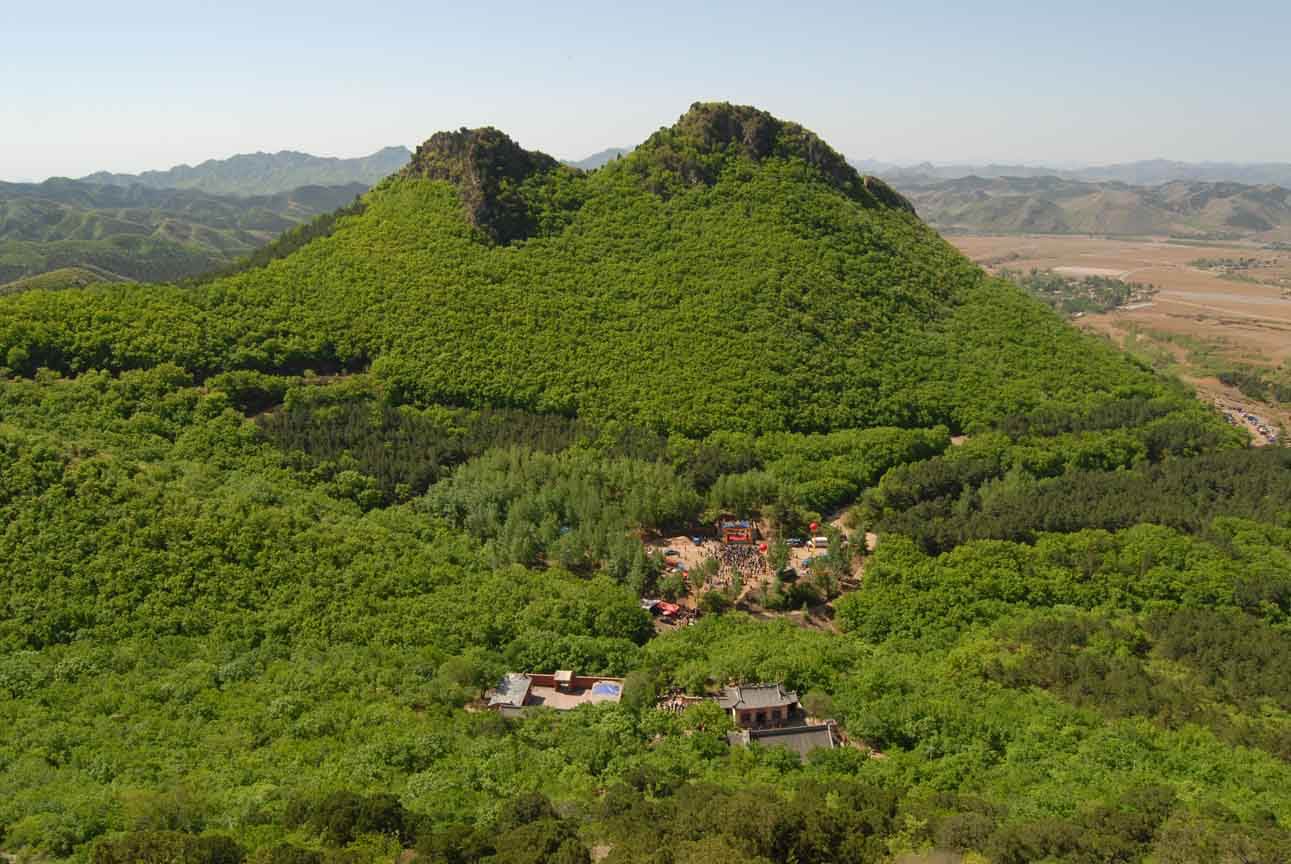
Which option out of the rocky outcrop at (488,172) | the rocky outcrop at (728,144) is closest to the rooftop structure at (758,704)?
the rocky outcrop at (488,172)

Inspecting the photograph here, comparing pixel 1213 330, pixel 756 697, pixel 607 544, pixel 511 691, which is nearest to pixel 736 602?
pixel 607 544

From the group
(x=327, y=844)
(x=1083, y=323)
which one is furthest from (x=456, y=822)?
(x=1083, y=323)

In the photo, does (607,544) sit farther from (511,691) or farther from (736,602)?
(511,691)

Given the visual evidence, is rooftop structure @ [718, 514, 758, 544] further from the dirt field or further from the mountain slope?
the dirt field

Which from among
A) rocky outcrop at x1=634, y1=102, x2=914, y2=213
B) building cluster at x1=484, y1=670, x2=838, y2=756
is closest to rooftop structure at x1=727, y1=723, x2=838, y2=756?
building cluster at x1=484, y1=670, x2=838, y2=756

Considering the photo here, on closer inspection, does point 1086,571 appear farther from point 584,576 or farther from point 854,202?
point 854,202

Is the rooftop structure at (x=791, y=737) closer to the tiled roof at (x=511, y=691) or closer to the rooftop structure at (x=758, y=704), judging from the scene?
the rooftop structure at (x=758, y=704)
